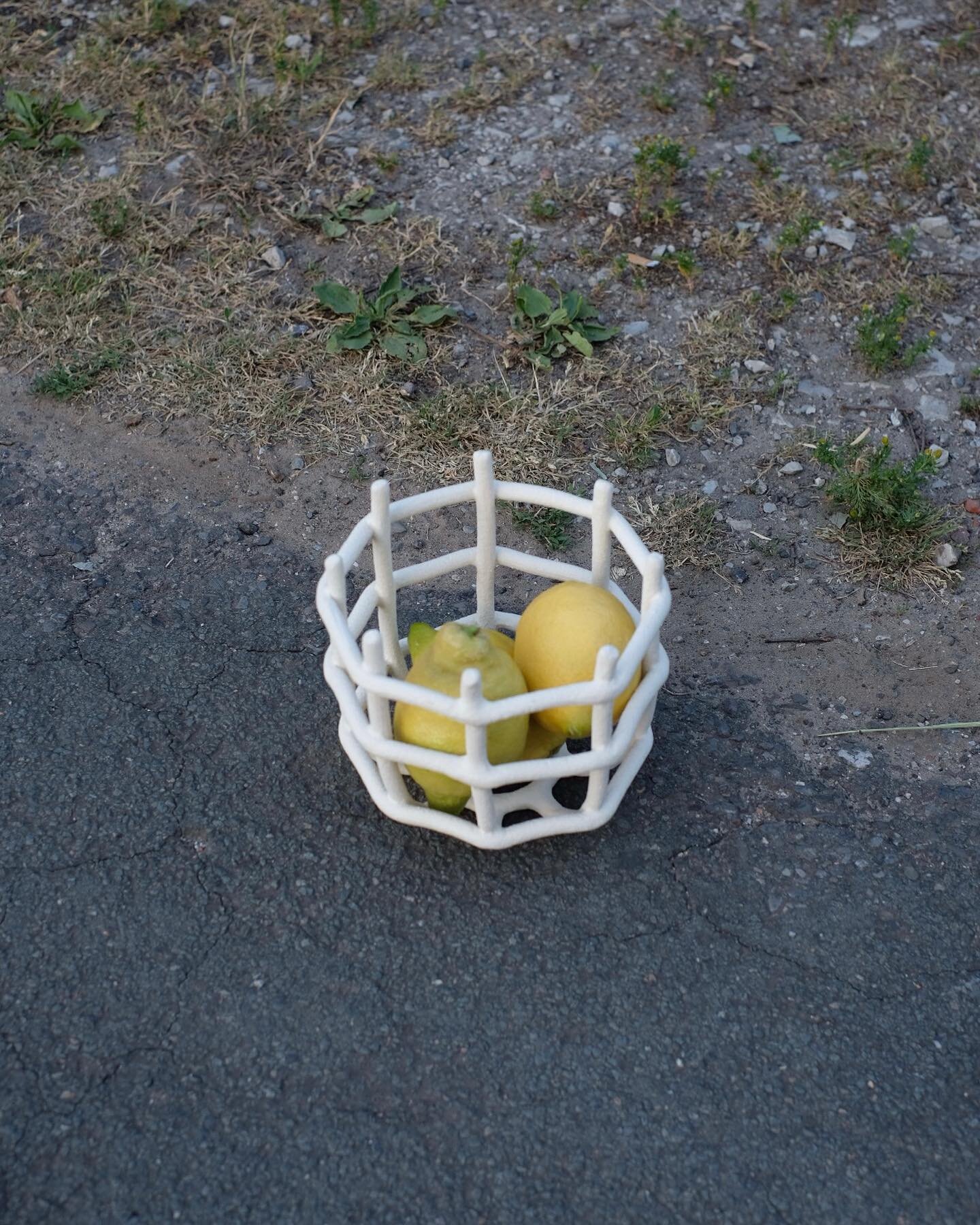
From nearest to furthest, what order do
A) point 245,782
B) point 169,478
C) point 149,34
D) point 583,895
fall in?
point 583,895 → point 245,782 → point 169,478 → point 149,34

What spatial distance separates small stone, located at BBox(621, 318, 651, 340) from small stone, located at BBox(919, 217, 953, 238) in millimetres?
1098

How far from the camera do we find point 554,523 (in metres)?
3.15

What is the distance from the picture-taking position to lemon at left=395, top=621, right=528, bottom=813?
215cm

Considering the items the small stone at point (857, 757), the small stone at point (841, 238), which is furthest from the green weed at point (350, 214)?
the small stone at point (857, 757)

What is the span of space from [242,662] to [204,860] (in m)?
0.58

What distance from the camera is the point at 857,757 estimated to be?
104 inches

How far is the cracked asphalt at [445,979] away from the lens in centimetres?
196

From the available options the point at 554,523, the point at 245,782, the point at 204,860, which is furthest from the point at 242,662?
the point at 554,523

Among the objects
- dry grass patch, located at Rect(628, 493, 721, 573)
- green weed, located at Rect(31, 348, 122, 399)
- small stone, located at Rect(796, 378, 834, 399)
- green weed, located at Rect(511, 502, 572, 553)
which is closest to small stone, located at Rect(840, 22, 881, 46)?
small stone, located at Rect(796, 378, 834, 399)

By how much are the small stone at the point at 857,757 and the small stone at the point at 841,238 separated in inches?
78.8

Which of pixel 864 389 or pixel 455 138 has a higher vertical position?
pixel 455 138

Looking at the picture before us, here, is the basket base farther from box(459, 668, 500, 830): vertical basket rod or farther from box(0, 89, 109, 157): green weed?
box(0, 89, 109, 157): green weed

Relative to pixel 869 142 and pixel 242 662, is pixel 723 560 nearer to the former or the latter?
pixel 242 662

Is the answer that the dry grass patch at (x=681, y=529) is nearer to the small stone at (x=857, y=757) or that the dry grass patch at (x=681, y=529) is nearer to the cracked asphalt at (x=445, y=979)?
the cracked asphalt at (x=445, y=979)
